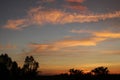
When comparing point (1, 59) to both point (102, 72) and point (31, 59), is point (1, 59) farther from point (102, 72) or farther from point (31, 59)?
point (102, 72)

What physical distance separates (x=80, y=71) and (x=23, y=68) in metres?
30.8

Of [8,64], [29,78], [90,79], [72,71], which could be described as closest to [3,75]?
[8,64]

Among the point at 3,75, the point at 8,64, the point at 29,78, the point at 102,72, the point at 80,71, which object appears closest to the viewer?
the point at 3,75

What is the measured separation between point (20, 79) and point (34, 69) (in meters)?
11.2

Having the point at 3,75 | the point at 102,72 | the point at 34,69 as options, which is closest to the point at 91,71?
the point at 102,72

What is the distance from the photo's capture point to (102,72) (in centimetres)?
11688

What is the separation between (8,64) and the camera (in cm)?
9981

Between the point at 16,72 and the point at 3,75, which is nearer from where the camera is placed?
the point at 3,75

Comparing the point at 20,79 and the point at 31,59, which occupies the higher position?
the point at 31,59

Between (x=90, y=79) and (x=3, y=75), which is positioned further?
(x=90, y=79)

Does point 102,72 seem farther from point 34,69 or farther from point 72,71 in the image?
point 34,69

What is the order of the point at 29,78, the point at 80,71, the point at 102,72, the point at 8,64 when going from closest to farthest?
the point at 8,64 < the point at 29,78 < the point at 102,72 < the point at 80,71

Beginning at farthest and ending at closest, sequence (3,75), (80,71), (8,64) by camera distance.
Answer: (80,71) < (8,64) < (3,75)

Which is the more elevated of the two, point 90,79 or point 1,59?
point 1,59
